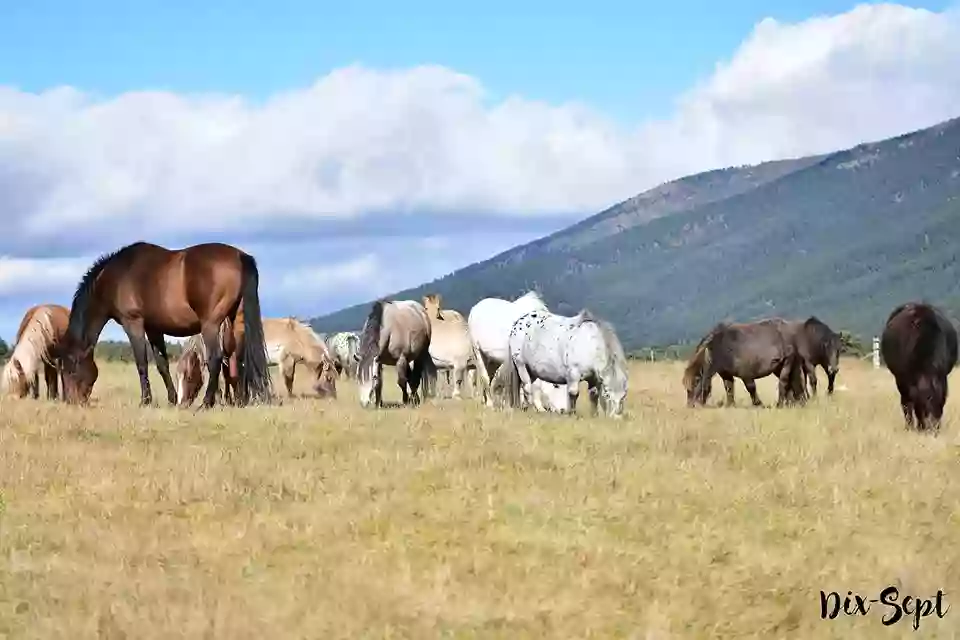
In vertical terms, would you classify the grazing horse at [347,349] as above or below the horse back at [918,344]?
above

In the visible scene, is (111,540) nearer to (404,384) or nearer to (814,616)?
(814,616)

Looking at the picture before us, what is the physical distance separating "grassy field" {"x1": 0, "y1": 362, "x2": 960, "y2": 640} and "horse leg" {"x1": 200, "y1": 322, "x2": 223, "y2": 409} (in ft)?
6.63

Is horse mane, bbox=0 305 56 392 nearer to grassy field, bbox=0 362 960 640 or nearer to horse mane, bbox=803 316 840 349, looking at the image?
grassy field, bbox=0 362 960 640

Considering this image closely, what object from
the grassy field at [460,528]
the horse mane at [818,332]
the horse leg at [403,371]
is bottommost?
the grassy field at [460,528]

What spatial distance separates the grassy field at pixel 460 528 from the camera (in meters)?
9.78

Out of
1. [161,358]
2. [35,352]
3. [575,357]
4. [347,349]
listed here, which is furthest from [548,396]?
[347,349]

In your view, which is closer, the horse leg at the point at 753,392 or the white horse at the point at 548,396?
the white horse at the point at 548,396

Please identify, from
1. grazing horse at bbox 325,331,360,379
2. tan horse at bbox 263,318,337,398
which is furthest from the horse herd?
grazing horse at bbox 325,331,360,379

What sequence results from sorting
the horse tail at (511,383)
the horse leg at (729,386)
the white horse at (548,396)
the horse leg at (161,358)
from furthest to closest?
the horse leg at (729,386), the horse tail at (511,383), the white horse at (548,396), the horse leg at (161,358)

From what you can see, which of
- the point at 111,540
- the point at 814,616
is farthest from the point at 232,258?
the point at 814,616

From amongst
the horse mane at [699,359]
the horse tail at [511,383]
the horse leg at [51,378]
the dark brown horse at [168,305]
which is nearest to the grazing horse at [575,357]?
the horse tail at [511,383]

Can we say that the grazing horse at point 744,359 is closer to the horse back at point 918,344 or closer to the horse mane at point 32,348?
the horse back at point 918,344

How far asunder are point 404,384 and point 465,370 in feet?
24.4

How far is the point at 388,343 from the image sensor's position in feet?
70.2
